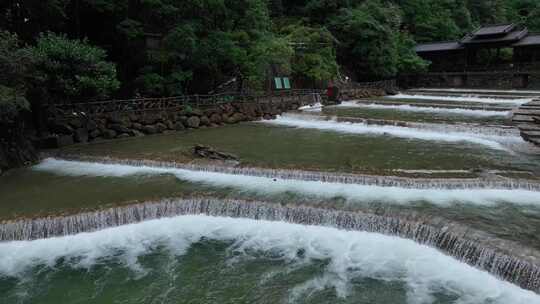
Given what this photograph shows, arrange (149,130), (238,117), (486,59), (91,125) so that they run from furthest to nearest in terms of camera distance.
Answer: (486,59) < (238,117) < (149,130) < (91,125)

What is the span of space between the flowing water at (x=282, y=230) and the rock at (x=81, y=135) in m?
3.09

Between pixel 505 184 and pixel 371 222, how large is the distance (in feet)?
13.1

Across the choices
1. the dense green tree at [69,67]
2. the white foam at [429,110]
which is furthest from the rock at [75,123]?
the white foam at [429,110]

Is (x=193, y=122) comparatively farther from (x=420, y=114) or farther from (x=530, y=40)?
(x=530, y=40)

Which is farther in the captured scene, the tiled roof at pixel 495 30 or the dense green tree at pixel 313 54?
the tiled roof at pixel 495 30

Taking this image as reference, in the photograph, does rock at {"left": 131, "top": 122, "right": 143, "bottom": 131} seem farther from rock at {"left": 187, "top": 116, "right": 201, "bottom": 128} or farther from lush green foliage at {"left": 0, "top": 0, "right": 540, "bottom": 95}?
rock at {"left": 187, "top": 116, "right": 201, "bottom": 128}

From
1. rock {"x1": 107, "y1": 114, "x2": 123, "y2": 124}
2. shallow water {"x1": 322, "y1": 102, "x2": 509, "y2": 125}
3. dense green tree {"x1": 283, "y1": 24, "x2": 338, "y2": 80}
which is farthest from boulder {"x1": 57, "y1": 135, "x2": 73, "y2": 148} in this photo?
dense green tree {"x1": 283, "y1": 24, "x2": 338, "y2": 80}

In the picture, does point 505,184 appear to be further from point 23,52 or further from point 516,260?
point 23,52

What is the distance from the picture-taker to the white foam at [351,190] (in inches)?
379

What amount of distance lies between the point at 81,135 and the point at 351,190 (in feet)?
41.1

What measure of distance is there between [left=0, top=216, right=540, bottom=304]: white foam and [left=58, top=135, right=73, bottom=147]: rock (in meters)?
9.05

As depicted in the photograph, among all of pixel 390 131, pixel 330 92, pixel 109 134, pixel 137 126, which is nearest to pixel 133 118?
pixel 137 126

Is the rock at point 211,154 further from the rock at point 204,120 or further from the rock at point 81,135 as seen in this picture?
the rock at point 204,120

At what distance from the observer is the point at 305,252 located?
8188 millimetres
